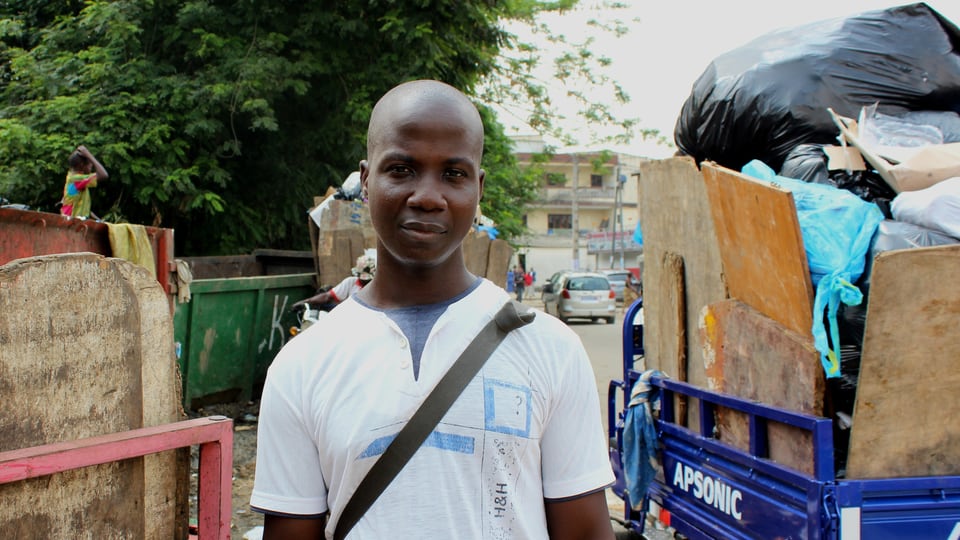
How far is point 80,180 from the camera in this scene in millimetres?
8156

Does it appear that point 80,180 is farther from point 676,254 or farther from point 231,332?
point 676,254

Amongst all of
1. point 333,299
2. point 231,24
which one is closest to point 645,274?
point 333,299

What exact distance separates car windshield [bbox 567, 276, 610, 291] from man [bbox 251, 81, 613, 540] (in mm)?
20683

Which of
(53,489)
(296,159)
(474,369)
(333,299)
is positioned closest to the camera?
(474,369)

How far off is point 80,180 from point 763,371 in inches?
285

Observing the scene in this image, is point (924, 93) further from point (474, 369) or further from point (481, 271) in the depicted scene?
point (481, 271)

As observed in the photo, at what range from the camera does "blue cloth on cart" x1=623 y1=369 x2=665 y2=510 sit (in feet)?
12.3

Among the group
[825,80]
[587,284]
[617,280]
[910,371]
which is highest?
[825,80]

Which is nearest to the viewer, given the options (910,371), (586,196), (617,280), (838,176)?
(910,371)

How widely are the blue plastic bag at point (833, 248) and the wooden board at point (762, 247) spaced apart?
62 mm

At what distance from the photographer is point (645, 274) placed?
4227mm

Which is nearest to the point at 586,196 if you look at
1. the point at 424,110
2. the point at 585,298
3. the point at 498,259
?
the point at 585,298

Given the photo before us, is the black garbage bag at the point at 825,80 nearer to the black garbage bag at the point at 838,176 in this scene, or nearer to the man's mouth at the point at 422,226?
the black garbage bag at the point at 838,176

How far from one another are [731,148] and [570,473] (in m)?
3.09
